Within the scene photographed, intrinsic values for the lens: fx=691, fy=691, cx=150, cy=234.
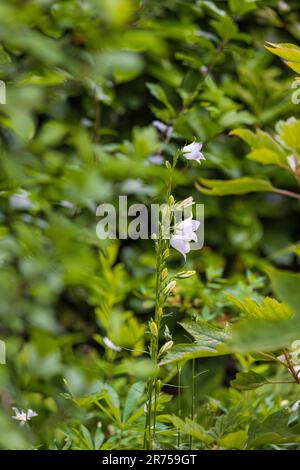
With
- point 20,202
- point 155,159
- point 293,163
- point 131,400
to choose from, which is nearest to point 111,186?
point 155,159

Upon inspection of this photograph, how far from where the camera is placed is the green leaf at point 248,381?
1.10 metres

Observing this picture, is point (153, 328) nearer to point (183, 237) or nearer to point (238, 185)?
point (183, 237)

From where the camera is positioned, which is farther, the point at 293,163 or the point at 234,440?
the point at 293,163

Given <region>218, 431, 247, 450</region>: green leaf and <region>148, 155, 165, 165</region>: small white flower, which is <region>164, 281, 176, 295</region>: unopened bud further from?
<region>148, 155, 165, 165</region>: small white flower

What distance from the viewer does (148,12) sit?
209 centimetres

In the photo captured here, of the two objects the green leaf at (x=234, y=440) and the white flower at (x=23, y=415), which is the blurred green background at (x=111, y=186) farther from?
the green leaf at (x=234, y=440)

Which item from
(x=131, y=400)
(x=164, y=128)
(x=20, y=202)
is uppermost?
(x=164, y=128)

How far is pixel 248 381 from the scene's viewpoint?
1109 millimetres

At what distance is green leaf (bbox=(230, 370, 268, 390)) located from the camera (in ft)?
3.62

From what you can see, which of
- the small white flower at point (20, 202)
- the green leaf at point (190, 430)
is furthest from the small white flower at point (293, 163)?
the small white flower at point (20, 202)

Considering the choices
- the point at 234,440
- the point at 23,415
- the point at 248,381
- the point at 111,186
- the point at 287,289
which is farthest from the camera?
the point at 111,186

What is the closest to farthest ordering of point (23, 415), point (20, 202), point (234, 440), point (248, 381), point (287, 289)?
1. point (287, 289)
2. point (234, 440)
3. point (248, 381)
4. point (23, 415)
5. point (20, 202)

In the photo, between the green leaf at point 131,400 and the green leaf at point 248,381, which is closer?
the green leaf at point 248,381

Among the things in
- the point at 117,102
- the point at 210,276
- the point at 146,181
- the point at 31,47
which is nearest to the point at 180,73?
the point at 117,102
